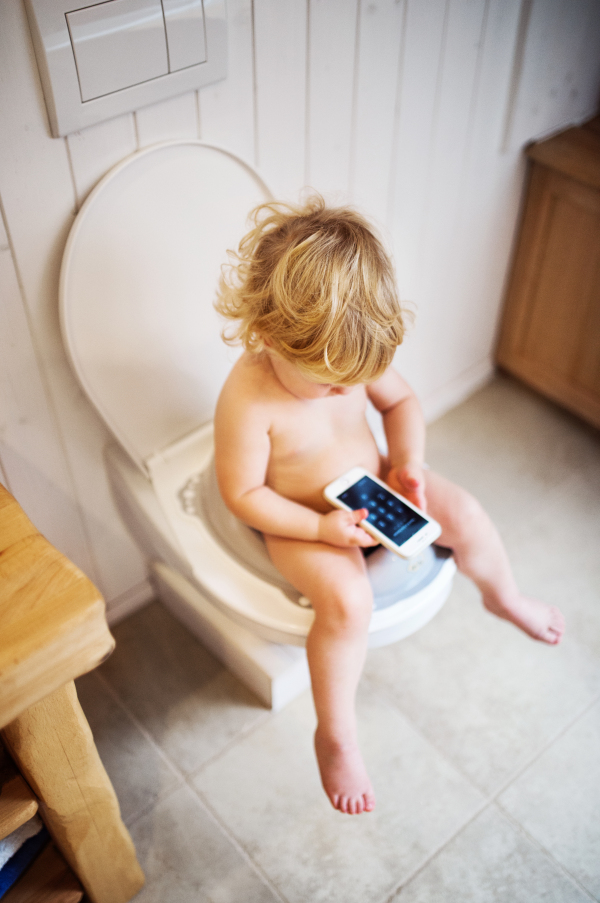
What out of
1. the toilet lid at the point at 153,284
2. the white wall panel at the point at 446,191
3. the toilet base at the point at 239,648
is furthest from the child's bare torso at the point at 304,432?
the white wall panel at the point at 446,191

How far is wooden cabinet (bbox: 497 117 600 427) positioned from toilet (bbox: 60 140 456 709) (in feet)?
2.10

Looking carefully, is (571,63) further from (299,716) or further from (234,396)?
(299,716)

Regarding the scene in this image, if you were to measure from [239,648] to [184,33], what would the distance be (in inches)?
29.4

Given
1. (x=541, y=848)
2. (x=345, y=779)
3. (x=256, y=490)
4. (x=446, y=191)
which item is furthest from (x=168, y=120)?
(x=541, y=848)

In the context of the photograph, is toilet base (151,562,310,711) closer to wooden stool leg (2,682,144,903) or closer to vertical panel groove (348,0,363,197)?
wooden stool leg (2,682,144,903)

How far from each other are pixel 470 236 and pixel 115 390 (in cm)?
74

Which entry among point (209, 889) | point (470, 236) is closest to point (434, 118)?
point (470, 236)

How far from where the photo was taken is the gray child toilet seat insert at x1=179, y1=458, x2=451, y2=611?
0.88 metres

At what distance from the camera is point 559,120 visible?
1.31m

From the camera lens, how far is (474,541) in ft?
3.10

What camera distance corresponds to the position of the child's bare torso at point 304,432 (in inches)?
33.9

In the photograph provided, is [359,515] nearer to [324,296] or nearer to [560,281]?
[324,296]

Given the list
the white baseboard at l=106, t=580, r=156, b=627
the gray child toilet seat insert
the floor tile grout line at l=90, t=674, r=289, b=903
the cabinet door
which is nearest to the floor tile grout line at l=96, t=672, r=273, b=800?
the floor tile grout line at l=90, t=674, r=289, b=903

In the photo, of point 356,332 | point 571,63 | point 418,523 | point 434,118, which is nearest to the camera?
point 356,332
